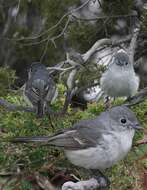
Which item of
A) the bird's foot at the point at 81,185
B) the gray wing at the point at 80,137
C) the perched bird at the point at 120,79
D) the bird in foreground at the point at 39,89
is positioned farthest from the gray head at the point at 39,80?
the bird's foot at the point at 81,185

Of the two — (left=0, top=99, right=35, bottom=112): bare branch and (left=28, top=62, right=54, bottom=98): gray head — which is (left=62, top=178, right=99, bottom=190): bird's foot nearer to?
(left=0, top=99, right=35, bottom=112): bare branch

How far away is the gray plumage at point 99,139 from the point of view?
151 inches

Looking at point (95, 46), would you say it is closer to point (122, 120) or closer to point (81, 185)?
point (122, 120)

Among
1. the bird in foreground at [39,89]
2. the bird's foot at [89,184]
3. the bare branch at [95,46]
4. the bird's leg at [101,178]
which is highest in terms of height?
the bare branch at [95,46]

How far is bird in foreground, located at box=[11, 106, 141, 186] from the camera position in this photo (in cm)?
383

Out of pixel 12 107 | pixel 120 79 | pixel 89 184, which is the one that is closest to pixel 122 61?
pixel 120 79

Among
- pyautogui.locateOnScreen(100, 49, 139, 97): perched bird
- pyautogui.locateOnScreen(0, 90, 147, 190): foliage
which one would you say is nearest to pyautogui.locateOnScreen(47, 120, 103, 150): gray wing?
pyautogui.locateOnScreen(0, 90, 147, 190): foliage

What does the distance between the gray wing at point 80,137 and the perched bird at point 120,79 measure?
2114 millimetres

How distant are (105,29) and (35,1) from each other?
1.66 metres

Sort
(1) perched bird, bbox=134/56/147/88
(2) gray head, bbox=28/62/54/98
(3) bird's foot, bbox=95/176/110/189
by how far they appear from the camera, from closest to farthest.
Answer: (3) bird's foot, bbox=95/176/110/189 < (2) gray head, bbox=28/62/54/98 < (1) perched bird, bbox=134/56/147/88

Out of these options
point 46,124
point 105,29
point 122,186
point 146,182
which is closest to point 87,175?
point 122,186

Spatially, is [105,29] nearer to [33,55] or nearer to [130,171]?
[33,55]

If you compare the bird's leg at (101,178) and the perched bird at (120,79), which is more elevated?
the perched bird at (120,79)

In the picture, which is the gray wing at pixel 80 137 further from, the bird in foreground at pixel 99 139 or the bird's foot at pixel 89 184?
the bird's foot at pixel 89 184
